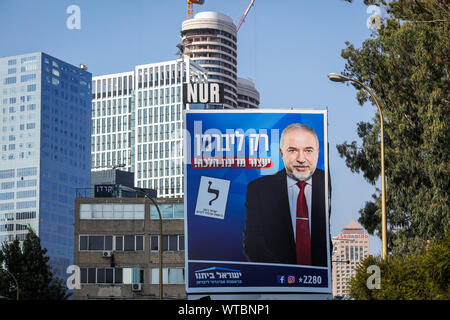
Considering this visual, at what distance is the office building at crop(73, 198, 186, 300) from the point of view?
291 ft

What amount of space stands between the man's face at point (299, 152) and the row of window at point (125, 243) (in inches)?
1525

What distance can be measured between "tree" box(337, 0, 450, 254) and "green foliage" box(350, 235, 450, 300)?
18811mm

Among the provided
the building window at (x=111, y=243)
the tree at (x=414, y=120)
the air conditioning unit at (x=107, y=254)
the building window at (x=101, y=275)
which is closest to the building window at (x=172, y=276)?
the building window at (x=111, y=243)

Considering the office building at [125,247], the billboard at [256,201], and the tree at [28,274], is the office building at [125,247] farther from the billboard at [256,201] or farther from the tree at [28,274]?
the billboard at [256,201]

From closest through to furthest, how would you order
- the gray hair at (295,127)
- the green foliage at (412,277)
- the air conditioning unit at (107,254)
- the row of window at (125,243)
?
the green foliage at (412,277) → the gray hair at (295,127) → the air conditioning unit at (107,254) → the row of window at (125,243)

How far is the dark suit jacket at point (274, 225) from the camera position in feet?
167

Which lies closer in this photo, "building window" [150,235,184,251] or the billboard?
the billboard

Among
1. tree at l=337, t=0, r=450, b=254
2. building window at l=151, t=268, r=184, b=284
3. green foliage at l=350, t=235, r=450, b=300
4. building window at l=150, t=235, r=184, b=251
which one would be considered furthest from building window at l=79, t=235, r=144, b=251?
green foliage at l=350, t=235, r=450, b=300

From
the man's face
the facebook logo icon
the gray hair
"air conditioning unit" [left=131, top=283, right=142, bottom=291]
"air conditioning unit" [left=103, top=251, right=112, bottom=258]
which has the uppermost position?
the gray hair

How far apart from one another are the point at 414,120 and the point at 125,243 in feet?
143

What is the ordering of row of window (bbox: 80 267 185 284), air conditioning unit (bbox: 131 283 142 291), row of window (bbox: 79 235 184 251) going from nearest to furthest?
air conditioning unit (bbox: 131 283 142 291), row of window (bbox: 80 267 185 284), row of window (bbox: 79 235 184 251)

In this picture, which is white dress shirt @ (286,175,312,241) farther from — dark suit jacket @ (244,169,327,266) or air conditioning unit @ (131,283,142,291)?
air conditioning unit @ (131,283,142,291)

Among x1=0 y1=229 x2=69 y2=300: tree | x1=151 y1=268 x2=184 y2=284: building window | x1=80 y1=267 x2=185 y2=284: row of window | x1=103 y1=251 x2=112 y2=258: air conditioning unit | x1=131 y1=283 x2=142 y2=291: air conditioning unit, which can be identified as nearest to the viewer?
x1=131 y1=283 x2=142 y2=291: air conditioning unit
